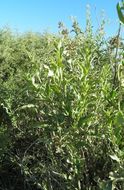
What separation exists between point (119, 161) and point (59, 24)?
211cm

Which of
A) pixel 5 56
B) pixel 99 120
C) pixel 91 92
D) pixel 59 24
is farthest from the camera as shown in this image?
pixel 5 56

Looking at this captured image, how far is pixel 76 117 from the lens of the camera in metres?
3.20

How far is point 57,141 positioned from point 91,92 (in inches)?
24.4

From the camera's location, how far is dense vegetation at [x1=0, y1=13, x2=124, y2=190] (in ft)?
10.3

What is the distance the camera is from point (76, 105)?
127 inches

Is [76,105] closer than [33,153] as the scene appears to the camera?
Yes

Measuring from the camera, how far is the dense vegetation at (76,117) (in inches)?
124

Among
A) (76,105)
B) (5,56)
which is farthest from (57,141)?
(5,56)

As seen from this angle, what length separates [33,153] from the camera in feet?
13.6

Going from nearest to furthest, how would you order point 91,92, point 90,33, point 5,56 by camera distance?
point 91,92
point 90,33
point 5,56

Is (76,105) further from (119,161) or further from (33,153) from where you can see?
(33,153)

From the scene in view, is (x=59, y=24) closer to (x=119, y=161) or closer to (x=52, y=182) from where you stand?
(x=52, y=182)

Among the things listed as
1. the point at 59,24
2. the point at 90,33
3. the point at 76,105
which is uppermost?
the point at 59,24

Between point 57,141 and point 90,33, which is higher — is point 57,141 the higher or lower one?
the lower one
